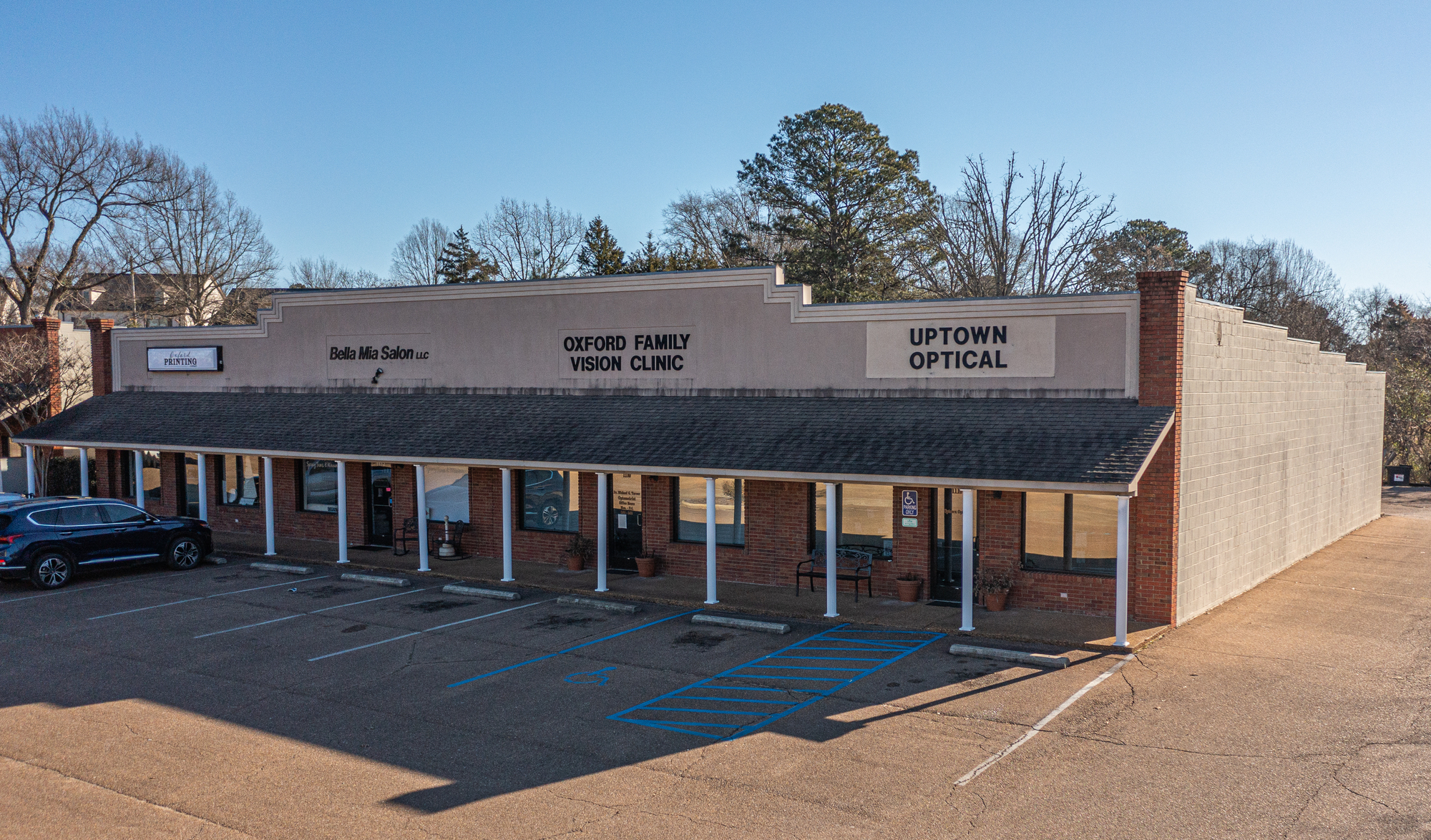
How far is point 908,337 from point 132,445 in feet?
63.1

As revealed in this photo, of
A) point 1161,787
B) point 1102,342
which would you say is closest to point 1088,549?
point 1102,342

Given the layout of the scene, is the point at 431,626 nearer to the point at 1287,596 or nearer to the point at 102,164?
the point at 1287,596

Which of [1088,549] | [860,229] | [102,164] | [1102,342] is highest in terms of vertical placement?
[102,164]

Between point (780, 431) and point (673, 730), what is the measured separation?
24.8ft

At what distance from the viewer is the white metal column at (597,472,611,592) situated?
1811cm

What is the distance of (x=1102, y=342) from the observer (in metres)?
16.0

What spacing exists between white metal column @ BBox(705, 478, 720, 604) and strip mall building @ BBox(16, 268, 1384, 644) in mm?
45

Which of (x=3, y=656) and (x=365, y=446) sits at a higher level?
(x=365, y=446)

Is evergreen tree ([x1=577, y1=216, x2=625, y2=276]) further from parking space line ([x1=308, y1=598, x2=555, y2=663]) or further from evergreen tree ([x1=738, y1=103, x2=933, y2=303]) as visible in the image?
parking space line ([x1=308, y1=598, x2=555, y2=663])

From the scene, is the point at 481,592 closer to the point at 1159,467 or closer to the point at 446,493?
the point at 446,493

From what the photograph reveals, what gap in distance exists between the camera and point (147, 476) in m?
27.7

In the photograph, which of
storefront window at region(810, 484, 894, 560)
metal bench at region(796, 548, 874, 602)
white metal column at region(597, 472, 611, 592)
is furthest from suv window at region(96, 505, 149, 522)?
storefront window at region(810, 484, 894, 560)

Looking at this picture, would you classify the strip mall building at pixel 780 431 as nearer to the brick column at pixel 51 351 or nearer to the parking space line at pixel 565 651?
the parking space line at pixel 565 651

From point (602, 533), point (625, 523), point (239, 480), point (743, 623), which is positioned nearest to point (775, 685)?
point (743, 623)
